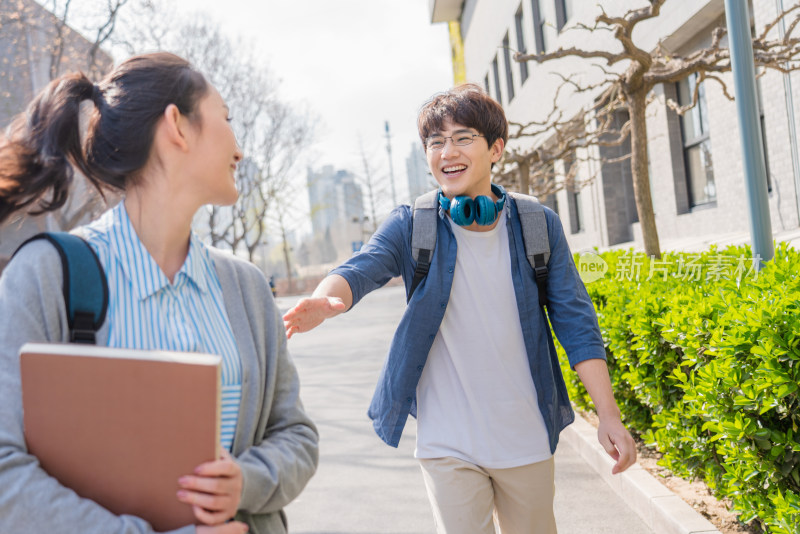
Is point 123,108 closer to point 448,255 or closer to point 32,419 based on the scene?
point 32,419

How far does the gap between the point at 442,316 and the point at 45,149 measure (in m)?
1.49

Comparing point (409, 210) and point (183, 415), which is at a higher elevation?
point (409, 210)

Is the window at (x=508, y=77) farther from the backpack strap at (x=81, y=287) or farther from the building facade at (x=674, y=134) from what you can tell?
the backpack strap at (x=81, y=287)

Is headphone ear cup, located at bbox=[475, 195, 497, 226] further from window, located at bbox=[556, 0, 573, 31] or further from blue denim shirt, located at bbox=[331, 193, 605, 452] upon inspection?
window, located at bbox=[556, 0, 573, 31]

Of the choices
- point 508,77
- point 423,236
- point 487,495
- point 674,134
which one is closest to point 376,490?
point 487,495

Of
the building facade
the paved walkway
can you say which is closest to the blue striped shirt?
the paved walkway

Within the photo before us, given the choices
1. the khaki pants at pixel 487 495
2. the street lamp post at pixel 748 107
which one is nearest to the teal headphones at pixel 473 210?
the khaki pants at pixel 487 495

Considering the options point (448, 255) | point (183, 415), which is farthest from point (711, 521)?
point (183, 415)

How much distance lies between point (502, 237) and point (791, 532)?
153 cm

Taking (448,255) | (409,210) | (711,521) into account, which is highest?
(409,210)

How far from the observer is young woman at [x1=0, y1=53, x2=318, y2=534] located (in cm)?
146

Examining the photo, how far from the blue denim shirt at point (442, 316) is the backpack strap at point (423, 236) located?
31mm

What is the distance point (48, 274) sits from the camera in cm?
141

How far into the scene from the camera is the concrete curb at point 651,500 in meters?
3.69
